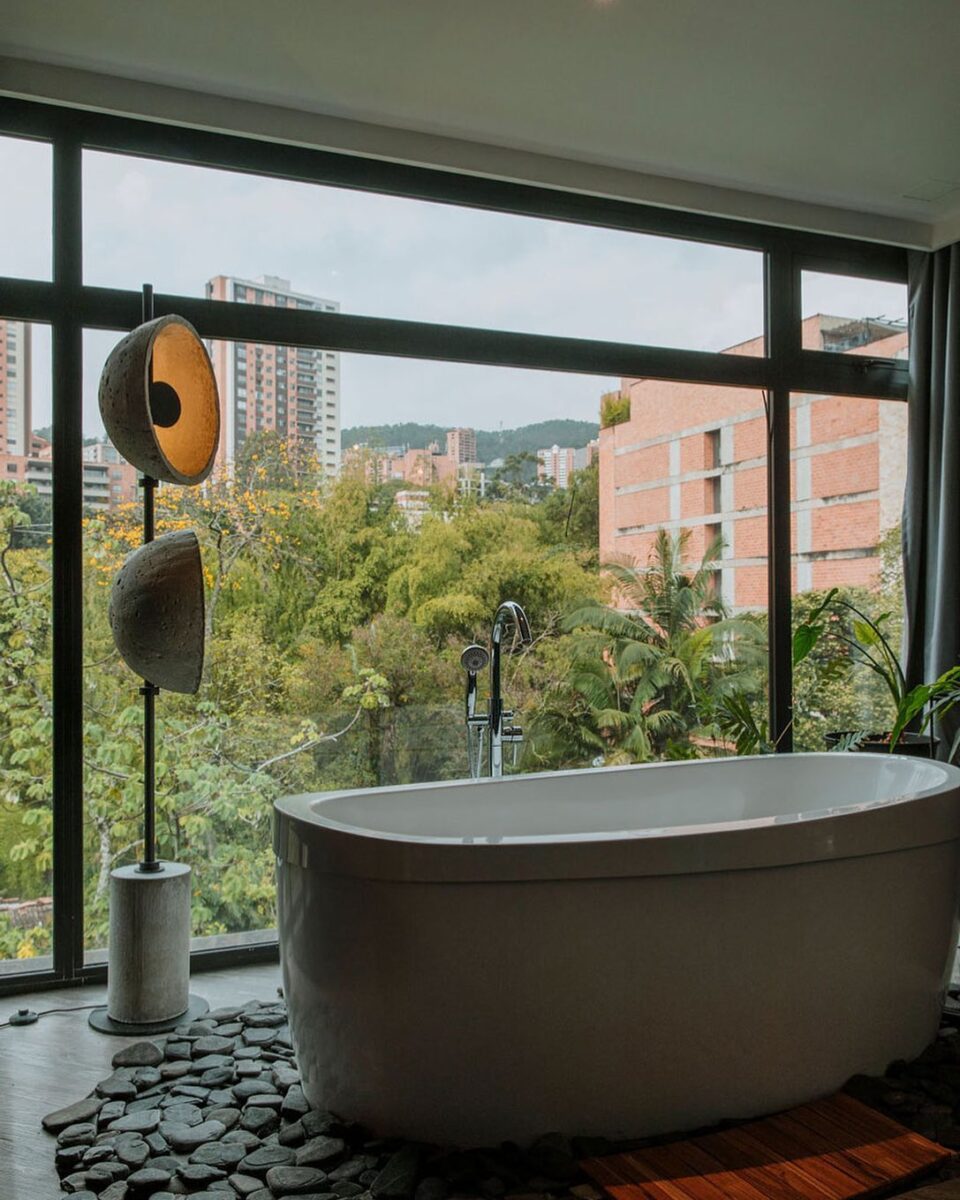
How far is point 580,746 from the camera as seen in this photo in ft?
11.4

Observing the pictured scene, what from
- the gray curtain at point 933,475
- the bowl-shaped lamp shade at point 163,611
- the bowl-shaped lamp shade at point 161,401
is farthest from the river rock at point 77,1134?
the gray curtain at point 933,475

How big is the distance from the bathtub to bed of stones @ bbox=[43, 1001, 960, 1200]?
0.17 ft

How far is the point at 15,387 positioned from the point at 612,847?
2.08m

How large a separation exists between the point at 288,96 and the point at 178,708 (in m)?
1.79

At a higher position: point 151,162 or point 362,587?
point 151,162

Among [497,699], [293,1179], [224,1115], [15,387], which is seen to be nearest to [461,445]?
[497,699]

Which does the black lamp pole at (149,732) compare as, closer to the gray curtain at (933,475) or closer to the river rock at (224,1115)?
the river rock at (224,1115)

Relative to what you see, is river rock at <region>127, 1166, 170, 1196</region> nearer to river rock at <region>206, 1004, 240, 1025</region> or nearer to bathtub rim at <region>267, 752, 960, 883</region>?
bathtub rim at <region>267, 752, 960, 883</region>

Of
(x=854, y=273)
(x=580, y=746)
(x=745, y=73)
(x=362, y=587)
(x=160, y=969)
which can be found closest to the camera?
(x=160, y=969)

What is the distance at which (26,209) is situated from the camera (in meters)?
2.91

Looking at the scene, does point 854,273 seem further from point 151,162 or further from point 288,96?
point 151,162

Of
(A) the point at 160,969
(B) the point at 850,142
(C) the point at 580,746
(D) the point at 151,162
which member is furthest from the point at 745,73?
(A) the point at 160,969

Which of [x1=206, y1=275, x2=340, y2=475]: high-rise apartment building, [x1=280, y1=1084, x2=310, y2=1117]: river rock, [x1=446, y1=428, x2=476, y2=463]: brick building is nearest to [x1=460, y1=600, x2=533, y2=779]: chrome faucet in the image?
[x1=446, y1=428, x2=476, y2=463]: brick building

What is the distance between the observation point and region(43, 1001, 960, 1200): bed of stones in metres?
1.87
